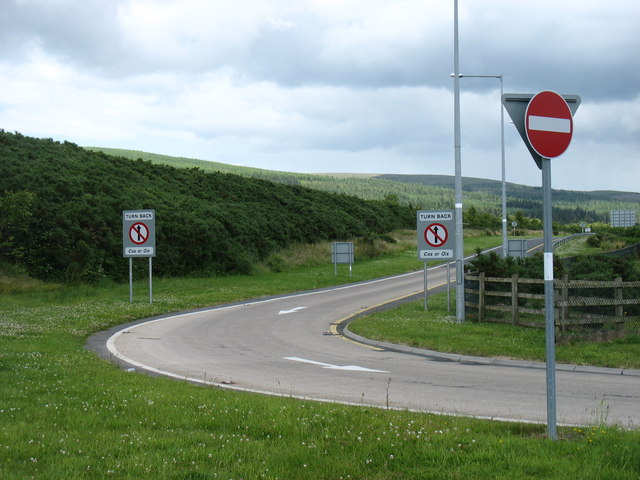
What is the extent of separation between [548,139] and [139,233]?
19754 mm

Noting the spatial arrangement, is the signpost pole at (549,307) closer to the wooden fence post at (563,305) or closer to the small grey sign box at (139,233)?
the wooden fence post at (563,305)

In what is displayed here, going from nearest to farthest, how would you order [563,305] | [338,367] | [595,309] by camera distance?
[338,367] → [563,305] → [595,309]

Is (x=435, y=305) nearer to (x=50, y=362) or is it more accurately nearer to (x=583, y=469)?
(x=50, y=362)

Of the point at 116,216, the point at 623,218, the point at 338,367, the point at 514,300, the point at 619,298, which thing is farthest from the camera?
the point at 623,218

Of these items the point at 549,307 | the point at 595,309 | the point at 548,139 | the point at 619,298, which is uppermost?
the point at 548,139

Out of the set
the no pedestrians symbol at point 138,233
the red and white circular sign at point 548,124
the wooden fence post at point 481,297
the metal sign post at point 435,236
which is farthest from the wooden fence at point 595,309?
the no pedestrians symbol at point 138,233

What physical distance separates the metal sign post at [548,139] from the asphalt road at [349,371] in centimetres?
167

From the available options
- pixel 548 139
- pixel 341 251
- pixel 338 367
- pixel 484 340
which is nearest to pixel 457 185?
pixel 484 340

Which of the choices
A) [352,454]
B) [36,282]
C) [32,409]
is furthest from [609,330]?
[36,282]

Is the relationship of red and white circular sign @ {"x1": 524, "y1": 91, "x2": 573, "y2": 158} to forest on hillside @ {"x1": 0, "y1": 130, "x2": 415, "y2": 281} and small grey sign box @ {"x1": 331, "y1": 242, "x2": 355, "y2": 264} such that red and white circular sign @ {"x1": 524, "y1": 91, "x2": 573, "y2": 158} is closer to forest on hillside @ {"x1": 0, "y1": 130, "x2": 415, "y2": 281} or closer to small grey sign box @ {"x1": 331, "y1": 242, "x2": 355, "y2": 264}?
forest on hillside @ {"x1": 0, "y1": 130, "x2": 415, "y2": 281}

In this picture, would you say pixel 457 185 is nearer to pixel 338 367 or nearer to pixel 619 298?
pixel 619 298

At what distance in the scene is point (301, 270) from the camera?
40625mm

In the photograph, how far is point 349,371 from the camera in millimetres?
11906

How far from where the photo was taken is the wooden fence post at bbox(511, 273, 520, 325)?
16.6m
